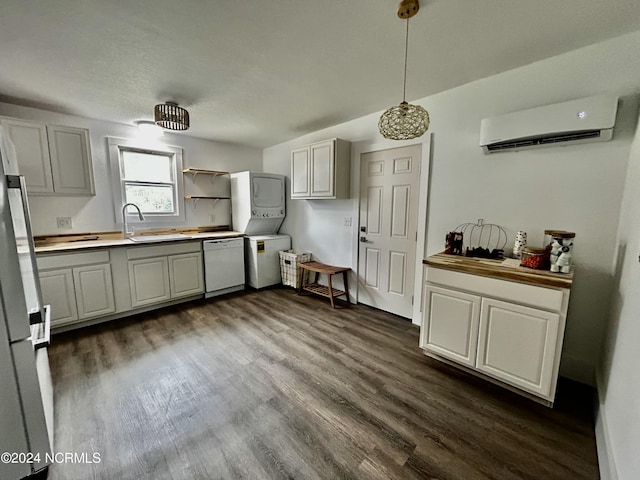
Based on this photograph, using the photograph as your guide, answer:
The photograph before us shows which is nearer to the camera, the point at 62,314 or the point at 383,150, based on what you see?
the point at 62,314

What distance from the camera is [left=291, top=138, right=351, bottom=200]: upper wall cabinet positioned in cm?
325

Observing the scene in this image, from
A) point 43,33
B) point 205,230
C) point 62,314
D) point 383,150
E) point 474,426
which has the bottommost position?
point 474,426

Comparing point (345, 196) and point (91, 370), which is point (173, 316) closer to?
point (91, 370)

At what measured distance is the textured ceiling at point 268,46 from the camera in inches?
55.9

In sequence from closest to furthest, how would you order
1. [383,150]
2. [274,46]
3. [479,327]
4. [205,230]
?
[274,46], [479,327], [383,150], [205,230]

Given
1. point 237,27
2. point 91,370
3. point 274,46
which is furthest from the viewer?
point 91,370

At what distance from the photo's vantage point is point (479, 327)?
A: 191 cm

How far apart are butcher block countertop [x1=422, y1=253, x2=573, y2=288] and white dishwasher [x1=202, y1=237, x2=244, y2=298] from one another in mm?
2850

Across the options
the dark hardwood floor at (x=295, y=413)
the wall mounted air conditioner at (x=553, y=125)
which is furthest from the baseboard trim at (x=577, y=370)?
the wall mounted air conditioner at (x=553, y=125)

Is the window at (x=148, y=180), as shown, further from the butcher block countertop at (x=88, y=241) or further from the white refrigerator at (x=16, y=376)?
the white refrigerator at (x=16, y=376)

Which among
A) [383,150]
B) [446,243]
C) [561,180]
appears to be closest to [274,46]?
[383,150]

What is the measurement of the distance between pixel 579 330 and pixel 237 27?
322 centimetres

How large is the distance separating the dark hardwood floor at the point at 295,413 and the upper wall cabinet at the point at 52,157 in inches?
63.6

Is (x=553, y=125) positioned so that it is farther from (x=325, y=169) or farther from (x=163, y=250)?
(x=163, y=250)
